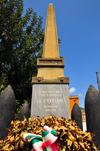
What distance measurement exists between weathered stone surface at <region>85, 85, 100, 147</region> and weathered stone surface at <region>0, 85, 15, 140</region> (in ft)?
8.52

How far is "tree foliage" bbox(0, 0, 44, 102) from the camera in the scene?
513 inches

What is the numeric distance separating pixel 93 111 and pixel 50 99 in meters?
1.62

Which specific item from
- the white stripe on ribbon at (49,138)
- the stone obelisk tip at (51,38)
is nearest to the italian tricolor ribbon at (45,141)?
the white stripe on ribbon at (49,138)

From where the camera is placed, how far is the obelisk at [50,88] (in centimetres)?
480

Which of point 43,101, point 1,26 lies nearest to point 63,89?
point 43,101

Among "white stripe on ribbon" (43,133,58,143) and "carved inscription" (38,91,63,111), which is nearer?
"white stripe on ribbon" (43,133,58,143)

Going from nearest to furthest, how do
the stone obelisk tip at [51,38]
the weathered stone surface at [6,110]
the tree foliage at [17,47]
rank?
the weathered stone surface at [6,110] → the stone obelisk tip at [51,38] → the tree foliage at [17,47]

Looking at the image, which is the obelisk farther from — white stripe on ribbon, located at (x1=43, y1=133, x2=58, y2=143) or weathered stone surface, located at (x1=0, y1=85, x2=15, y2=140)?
white stripe on ribbon, located at (x1=43, y1=133, x2=58, y2=143)

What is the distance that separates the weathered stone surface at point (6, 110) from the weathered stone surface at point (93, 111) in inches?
102

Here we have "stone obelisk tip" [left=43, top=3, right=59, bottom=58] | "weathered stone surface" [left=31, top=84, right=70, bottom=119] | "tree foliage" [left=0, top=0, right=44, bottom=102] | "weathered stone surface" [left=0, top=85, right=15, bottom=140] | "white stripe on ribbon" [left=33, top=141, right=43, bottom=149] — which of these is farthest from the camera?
Result: "tree foliage" [left=0, top=0, right=44, bottom=102]

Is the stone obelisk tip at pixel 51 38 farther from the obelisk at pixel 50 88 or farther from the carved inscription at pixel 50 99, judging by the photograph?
the carved inscription at pixel 50 99

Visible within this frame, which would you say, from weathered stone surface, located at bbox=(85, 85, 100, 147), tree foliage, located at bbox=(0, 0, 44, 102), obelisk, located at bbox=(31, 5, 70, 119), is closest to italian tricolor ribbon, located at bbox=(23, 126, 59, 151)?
weathered stone surface, located at bbox=(85, 85, 100, 147)

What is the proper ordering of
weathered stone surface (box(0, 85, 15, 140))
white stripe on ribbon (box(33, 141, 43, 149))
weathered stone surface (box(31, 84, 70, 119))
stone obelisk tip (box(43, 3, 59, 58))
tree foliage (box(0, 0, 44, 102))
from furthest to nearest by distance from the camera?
tree foliage (box(0, 0, 44, 102)) → stone obelisk tip (box(43, 3, 59, 58)) → weathered stone surface (box(31, 84, 70, 119)) → weathered stone surface (box(0, 85, 15, 140)) → white stripe on ribbon (box(33, 141, 43, 149))

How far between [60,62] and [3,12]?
10.1m
